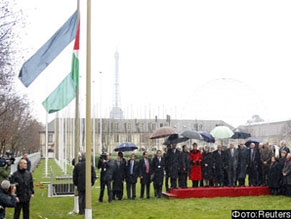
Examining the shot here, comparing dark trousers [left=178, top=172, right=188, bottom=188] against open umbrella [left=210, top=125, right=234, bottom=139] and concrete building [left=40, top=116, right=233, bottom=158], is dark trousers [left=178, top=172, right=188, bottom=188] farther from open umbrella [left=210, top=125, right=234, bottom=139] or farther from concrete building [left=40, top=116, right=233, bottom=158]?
concrete building [left=40, top=116, right=233, bottom=158]

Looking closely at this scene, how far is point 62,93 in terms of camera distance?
13.8 meters

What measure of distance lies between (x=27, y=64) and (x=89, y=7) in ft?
7.26

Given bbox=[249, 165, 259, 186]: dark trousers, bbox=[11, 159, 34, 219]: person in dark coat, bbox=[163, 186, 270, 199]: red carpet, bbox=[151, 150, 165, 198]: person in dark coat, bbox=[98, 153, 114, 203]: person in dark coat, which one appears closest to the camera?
bbox=[11, 159, 34, 219]: person in dark coat

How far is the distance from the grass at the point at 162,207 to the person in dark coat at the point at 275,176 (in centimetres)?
63

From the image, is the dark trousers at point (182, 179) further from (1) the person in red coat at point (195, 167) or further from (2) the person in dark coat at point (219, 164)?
(2) the person in dark coat at point (219, 164)

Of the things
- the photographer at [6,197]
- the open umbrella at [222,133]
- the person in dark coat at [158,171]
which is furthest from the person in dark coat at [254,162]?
the photographer at [6,197]

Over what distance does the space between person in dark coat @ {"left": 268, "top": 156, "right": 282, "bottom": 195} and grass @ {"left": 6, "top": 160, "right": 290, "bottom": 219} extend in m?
0.63

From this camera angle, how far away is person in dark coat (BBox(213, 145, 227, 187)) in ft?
56.4

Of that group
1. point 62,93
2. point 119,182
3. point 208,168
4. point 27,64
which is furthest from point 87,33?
point 208,168

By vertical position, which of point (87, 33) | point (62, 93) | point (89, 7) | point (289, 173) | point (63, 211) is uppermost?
point (89, 7)

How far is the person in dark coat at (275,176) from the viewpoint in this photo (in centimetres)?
1595

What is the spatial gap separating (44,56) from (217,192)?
8.43 meters

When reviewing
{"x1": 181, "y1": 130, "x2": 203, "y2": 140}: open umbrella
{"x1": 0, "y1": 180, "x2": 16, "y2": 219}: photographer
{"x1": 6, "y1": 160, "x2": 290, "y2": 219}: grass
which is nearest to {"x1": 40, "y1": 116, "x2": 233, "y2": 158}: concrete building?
{"x1": 181, "y1": 130, "x2": 203, "y2": 140}: open umbrella

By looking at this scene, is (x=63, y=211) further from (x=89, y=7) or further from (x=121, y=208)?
(x=89, y=7)
